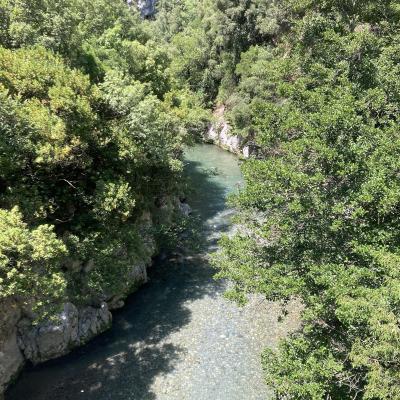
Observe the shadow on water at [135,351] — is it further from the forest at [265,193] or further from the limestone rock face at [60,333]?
the forest at [265,193]

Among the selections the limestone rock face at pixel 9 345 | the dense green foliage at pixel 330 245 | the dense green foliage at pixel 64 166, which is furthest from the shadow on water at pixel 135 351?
the dense green foliage at pixel 330 245

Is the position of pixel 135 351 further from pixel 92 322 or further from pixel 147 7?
pixel 147 7

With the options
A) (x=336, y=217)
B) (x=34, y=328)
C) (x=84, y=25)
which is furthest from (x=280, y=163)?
(x=84, y=25)

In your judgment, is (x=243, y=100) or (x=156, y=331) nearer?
(x=156, y=331)

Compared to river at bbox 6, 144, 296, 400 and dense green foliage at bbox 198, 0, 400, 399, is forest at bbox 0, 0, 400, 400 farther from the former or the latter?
river at bbox 6, 144, 296, 400

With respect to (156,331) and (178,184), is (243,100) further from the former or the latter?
(156,331)

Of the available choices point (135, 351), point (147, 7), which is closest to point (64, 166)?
point (135, 351)
